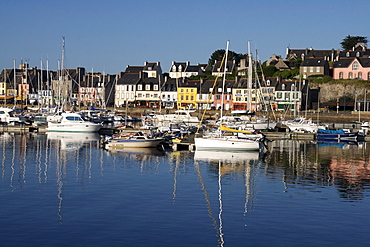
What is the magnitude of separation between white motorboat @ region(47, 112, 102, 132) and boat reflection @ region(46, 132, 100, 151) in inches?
23.2

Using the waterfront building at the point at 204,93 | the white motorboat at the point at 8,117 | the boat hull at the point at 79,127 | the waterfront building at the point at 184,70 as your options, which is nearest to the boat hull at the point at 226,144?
the boat hull at the point at 79,127

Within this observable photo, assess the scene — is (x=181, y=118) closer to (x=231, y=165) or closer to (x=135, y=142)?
(x=135, y=142)

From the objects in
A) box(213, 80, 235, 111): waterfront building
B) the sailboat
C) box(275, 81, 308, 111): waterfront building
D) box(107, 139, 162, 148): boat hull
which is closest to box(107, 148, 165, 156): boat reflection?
box(107, 139, 162, 148): boat hull

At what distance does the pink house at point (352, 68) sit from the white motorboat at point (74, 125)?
189 feet

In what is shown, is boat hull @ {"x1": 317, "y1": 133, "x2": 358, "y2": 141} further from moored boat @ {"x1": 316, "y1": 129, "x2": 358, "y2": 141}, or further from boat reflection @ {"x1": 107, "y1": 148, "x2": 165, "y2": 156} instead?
boat reflection @ {"x1": 107, "y1": 148, "x2": 165, "y2": 156}

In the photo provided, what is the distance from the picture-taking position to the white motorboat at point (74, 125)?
205ft

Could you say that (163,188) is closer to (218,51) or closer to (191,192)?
(191,192)

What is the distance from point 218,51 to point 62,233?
11810cm

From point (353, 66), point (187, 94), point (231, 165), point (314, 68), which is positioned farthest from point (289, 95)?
point (231, 165)

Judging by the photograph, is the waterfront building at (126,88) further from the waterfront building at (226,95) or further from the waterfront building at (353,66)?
the waterfront building at (353,66)

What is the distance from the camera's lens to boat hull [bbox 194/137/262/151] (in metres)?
42.1

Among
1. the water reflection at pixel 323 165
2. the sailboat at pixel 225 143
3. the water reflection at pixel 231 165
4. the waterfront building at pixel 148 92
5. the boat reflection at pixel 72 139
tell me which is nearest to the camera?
the water reflection at pixel 231 165

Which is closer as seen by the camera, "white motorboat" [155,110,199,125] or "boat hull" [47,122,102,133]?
"boat hull" [47,122,102,133]

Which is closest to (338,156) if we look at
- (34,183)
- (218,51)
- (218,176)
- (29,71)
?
(218,176)
